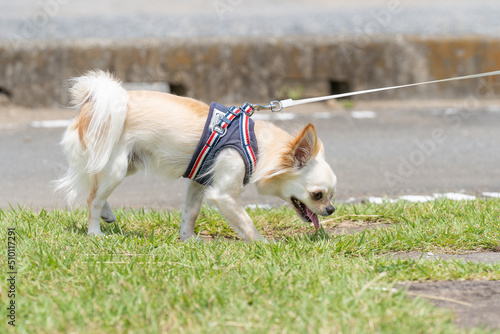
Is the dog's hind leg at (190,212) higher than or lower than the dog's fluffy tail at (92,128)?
lower

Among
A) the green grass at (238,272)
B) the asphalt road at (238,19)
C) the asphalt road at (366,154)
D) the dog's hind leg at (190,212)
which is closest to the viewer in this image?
the green grass at (238,272)

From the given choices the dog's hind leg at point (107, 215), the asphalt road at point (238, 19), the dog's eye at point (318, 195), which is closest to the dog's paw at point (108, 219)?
the dog's hind leg at point (107, 215)

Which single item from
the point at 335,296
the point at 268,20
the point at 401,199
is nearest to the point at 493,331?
the point at 335,296

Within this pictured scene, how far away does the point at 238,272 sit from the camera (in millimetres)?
3062

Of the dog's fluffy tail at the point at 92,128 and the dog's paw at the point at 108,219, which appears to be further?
the dog's paw at the point at 108,219

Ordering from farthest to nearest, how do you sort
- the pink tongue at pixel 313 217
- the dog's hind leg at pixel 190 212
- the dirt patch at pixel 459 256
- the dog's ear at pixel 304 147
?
1. the dog's hind leg at pixel 190 212
2. the pink tongue at pixel 313 217
3. the dog's ear at pixel 304 147
4. the dirt patch at pixel 459 256

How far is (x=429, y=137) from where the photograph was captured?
22.9 ft

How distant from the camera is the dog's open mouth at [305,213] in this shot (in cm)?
383

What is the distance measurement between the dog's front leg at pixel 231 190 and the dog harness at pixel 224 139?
4cm

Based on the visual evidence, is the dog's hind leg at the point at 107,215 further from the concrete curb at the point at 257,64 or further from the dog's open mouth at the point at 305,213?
the concrete curb at the point at 257,64

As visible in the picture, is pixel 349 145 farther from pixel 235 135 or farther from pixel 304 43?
pixel 235 135

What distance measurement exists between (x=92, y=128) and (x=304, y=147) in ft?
3.85

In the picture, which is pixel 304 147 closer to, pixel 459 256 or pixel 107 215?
pixel 459 256

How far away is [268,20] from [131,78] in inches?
194
